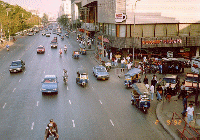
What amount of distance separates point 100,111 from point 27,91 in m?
9.91

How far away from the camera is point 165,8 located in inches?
1884

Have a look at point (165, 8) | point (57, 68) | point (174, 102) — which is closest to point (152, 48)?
point (165, 8)

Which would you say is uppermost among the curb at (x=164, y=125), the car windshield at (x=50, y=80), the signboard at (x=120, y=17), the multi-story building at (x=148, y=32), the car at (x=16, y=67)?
the signboard at (x=120, y=17)

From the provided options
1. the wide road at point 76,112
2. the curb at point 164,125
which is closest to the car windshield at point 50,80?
the wide road at point 76,112

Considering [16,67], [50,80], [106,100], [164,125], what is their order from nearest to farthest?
[164,125] < [106,100] < [50,80] < [16,67]

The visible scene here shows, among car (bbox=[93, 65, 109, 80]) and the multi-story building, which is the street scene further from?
the multi-story building

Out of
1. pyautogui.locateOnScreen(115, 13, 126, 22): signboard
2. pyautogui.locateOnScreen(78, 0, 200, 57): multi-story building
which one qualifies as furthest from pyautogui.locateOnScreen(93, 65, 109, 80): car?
pyautogui.locateOnScreen(115, 13, 126, 22): signboard

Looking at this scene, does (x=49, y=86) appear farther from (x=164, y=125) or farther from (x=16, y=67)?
(x=16, y=67)

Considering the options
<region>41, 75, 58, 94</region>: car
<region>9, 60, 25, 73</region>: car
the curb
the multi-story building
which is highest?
the multi-story building

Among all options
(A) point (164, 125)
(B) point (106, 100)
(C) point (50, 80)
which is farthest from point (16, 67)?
(A) point (164, 125)

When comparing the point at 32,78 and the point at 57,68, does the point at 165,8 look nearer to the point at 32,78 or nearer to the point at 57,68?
the point at 57,68

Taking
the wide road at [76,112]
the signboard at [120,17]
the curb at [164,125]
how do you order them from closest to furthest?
the curb at [164,125]
the wide road at [76,112]
the signboard at [120,17]

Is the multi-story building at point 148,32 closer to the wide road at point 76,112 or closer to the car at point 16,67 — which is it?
the wide road at point 76,112

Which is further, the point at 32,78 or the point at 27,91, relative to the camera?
the point at 32,78
